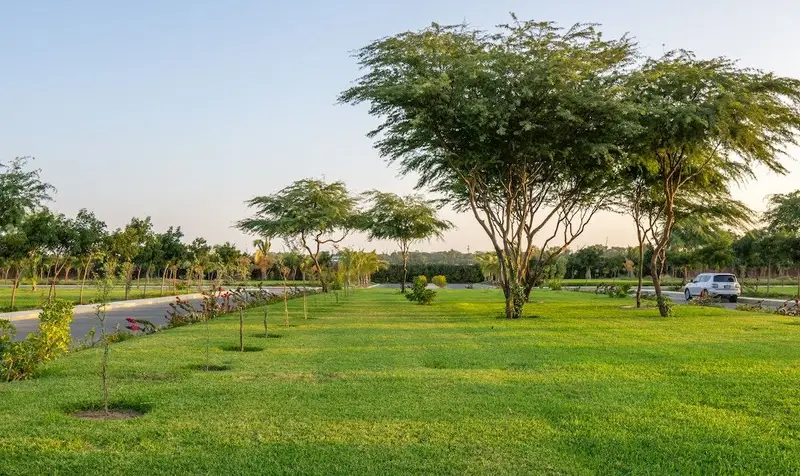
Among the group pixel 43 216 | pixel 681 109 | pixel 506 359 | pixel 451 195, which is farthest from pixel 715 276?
pixel 43 216

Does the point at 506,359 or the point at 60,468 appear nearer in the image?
the point at 60,468

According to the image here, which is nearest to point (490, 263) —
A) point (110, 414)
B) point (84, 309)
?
point (84, 309)

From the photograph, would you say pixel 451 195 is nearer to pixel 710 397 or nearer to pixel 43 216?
pixel 43 216

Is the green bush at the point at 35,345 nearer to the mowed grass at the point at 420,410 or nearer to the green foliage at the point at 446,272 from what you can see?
the mowed grass at the point at 420,410

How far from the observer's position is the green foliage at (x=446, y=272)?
254 ft

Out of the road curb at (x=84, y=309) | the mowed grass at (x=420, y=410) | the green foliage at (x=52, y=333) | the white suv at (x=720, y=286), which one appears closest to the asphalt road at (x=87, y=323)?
the road curb at (x=84, y=309)

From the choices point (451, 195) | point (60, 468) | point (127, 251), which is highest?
point (451, 195)

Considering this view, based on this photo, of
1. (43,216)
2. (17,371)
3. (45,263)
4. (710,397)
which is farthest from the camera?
(45,263)

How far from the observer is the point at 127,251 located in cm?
3272

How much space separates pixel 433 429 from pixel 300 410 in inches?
62.1

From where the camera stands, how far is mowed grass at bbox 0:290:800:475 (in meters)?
5.46

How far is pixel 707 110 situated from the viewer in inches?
747

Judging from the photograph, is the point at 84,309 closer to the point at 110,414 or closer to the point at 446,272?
the point at 110,414

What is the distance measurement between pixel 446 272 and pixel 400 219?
1275 inches
